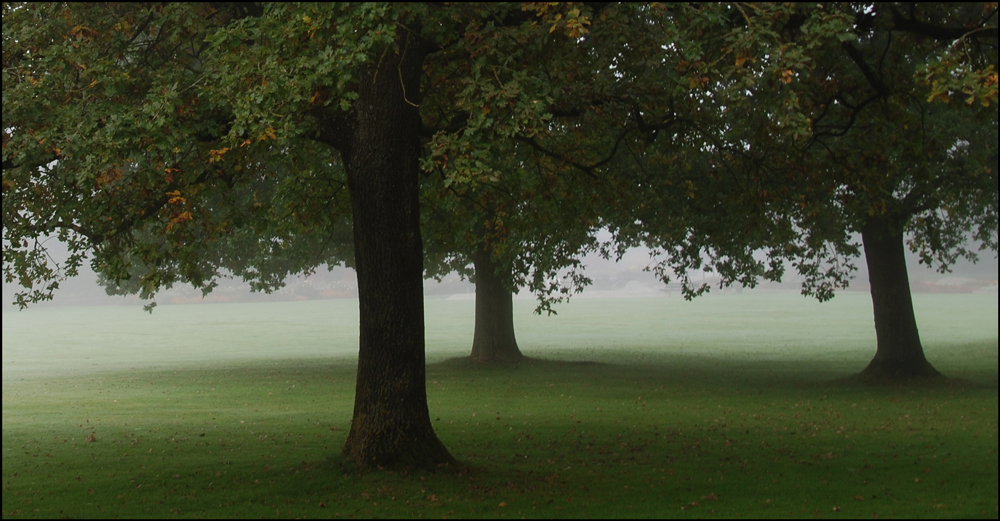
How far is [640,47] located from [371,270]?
4.97m

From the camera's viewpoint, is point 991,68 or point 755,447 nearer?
point 991,68

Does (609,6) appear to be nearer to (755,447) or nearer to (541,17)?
(541,17)

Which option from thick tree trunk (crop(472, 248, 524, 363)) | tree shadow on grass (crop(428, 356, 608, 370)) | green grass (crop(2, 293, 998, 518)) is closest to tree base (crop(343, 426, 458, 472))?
green grass (crop(2, 293, 998, 518))

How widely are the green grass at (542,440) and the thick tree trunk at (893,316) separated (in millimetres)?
1482

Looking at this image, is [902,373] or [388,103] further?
[902,373]

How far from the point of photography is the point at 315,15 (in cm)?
1019

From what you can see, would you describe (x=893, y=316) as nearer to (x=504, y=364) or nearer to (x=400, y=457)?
(x=504, y=364)

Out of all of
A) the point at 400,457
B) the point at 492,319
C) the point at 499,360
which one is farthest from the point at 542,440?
the point at 492,319

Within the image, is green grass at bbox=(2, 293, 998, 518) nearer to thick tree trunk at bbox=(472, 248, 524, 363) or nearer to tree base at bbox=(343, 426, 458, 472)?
tree base at bbox=(343, 426, 458, 472)

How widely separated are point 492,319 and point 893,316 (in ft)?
44.4

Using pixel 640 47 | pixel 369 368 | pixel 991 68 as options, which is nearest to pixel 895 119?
pixel 640 47

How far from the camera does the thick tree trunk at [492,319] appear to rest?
3066cm

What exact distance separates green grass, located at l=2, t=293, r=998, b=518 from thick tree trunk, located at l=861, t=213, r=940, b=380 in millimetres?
1482

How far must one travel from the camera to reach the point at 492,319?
31.0m
